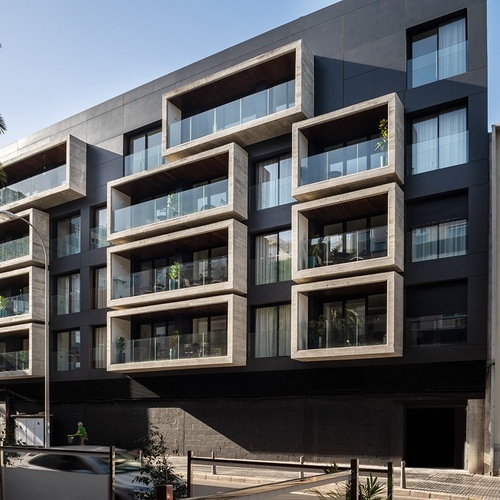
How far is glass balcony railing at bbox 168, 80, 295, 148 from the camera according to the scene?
84.6 ft

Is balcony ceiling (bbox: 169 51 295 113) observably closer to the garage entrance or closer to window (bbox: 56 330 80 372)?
window (bbox: 56 330 80 372)

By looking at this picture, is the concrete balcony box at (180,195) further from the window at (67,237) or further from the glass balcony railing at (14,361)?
the glass balcony railing at (14,361)

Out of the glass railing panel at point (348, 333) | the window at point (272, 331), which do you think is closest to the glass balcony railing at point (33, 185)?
the window at point (272, 331)

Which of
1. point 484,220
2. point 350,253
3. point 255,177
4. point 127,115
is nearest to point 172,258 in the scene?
point 255,177

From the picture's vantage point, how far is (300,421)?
2491cm

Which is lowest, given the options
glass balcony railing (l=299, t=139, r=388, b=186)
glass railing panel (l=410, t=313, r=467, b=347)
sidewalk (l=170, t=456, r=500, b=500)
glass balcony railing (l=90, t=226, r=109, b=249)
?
sidewalk (l=170, t=456, r=500, b=500)

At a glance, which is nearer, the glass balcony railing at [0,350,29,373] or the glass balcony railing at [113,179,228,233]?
the glass balcony railing at [113,179,228,233]

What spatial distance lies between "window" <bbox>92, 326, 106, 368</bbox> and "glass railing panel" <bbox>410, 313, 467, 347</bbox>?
1622 centimetres

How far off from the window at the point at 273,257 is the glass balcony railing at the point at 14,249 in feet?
46.0

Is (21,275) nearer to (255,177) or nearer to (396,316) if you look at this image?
(255,177)

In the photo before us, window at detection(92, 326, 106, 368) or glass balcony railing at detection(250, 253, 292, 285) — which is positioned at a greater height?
glass balcony railing at detection(250, 253, 292, 285)

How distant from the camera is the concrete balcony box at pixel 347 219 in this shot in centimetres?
2231

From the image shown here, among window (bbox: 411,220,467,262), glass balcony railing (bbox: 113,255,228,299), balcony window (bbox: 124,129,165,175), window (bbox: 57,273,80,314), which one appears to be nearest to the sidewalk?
window (bbox: 411,220,467,262)

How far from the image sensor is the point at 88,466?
30.8 feet
